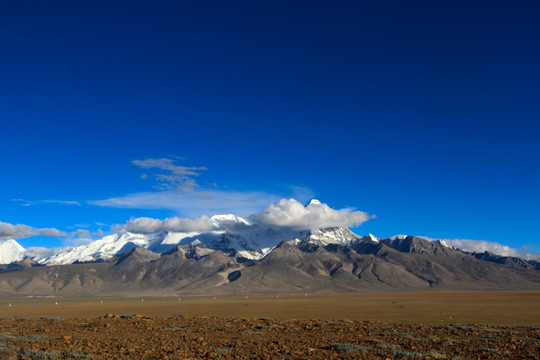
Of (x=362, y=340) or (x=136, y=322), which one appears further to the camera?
(x=136, y=322)

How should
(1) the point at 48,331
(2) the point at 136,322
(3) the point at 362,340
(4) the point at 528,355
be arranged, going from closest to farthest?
1. (4) the point at 528,355
2. (3) the point at 362,340
3. (1) the point at 48,331
4. (2) the point at 136,322

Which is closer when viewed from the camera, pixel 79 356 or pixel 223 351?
pixel 79 356

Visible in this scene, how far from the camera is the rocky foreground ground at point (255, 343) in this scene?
1750 centimetres

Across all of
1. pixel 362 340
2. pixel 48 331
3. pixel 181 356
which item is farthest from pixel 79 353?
pixel 362 340

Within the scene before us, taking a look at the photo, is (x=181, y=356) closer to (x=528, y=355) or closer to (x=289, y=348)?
(x=289, y=348)

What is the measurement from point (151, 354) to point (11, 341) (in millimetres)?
7730

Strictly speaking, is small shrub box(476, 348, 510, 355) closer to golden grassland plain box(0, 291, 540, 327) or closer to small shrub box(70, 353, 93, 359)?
small shrub box(70, 353, 93, 359)

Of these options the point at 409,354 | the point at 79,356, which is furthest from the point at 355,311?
the point at 79,356

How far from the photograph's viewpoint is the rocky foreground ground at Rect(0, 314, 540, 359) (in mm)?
17500

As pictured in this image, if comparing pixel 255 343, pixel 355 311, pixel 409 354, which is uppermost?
pixel 409 354

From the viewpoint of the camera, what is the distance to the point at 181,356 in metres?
17.2

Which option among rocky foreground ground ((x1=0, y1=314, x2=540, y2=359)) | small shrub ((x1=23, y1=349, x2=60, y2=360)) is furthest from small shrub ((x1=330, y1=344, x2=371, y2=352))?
small shrub ((x1=23, y1=349, x2=60, y2=360))

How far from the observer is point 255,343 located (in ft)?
68.8

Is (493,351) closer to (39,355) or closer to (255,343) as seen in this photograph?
(255,343)
